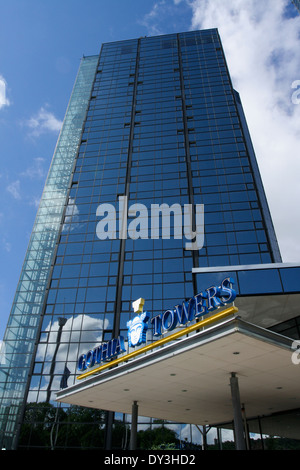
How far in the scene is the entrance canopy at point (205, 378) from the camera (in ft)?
49.0

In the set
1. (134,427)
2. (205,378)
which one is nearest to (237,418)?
(205,378)

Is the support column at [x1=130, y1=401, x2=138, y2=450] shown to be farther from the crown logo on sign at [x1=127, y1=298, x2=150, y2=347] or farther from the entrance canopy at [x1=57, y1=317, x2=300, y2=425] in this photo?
the crown logo on sign at [x1=127, y1=298, x2=150, y2=347]

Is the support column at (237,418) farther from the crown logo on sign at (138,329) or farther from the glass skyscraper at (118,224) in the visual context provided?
the glass skyscraper at (118,224)

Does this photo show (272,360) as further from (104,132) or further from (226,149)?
(104,132)

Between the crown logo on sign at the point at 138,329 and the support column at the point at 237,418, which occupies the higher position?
the crown logo on sign at the point at 138,329
